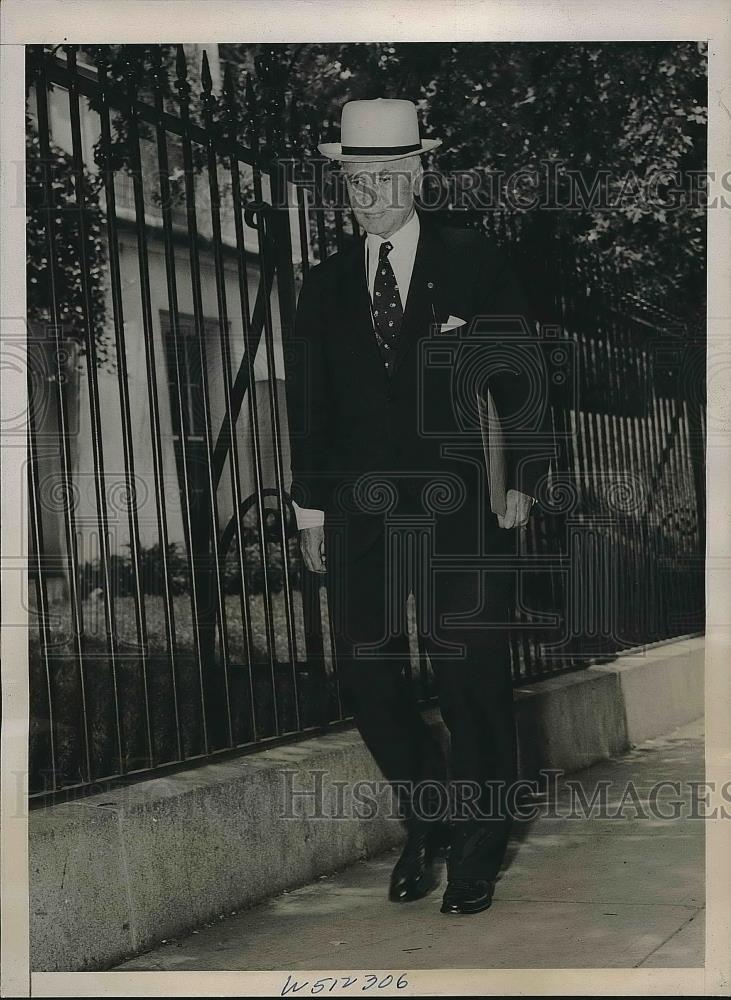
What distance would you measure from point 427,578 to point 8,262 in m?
1.52

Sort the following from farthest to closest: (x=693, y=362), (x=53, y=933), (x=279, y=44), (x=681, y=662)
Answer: (x=681, y=662) < (x=693, y=362) < (x=279, y=44) < (x=53, y=933)

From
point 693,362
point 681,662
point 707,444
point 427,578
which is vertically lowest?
point 681,662

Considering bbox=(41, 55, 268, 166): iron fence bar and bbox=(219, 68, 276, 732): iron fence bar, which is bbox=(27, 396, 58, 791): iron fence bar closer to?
bbox=(219, 68, 276, 732): iron fence bar

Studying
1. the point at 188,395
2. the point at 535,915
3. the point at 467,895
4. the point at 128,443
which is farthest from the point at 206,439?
the point at 535,915

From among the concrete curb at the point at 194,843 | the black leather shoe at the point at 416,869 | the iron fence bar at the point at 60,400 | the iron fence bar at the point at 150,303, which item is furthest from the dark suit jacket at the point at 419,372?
the black leather shoe at the point at 416,869

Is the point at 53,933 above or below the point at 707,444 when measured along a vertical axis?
below

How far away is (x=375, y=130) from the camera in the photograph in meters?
3.65

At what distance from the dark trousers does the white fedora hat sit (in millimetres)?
1032

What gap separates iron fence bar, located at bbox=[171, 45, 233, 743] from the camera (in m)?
3.87

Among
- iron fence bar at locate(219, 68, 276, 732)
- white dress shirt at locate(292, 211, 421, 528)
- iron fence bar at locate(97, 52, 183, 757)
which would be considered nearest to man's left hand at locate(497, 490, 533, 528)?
white dress shirt at locate(292, 211, 421, 528)

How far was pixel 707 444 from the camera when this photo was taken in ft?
11.9

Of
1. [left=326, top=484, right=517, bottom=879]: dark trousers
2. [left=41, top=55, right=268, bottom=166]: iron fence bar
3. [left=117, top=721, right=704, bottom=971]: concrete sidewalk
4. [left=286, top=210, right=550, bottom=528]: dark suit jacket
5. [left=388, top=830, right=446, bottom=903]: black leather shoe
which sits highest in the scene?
[left=41, top=55, right=268, bottom=166]: iron fence bar

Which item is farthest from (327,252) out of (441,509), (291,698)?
(291,698)

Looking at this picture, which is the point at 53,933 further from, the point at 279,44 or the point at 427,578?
the point at 279,44
